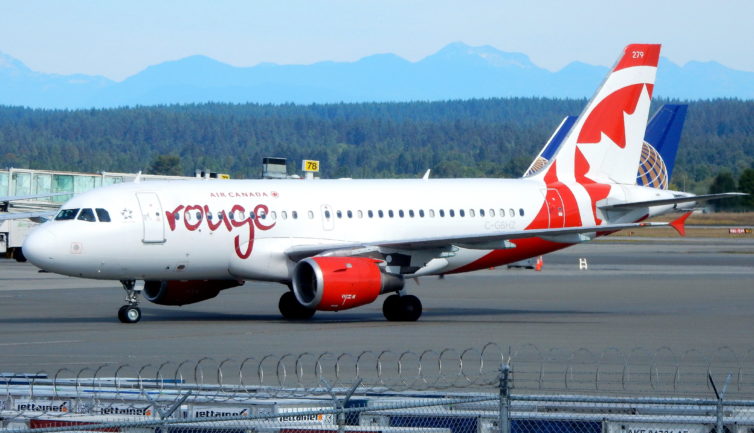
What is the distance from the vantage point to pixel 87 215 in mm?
27750

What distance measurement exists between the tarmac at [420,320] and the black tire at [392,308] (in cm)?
57

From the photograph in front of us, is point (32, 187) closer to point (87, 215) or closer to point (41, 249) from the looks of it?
point (87, 215)

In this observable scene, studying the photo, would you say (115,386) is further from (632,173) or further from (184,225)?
(632,173)

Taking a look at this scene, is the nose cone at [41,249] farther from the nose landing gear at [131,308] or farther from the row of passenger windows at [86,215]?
the nose landing gear at [131,308]

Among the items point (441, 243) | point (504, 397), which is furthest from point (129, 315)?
point (504, 397)

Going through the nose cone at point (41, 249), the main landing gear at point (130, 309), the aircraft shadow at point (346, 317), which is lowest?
the aircraft shadow at point (346, 317)

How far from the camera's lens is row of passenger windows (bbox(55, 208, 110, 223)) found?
1090 inches

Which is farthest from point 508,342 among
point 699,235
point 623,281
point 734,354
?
point 699,235

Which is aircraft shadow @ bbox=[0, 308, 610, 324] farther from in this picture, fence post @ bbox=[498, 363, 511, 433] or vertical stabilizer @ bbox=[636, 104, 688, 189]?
fence post @ bbox=[498, 363, 511, 433]

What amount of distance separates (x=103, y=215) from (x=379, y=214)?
675 cm

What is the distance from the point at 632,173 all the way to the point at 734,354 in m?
14.2

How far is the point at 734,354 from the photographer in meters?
21.1

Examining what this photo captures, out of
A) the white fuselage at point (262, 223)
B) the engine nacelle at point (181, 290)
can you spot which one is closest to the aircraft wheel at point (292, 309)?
the white fuselage at point (262, 223)

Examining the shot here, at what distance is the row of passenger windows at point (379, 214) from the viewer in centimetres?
2859
